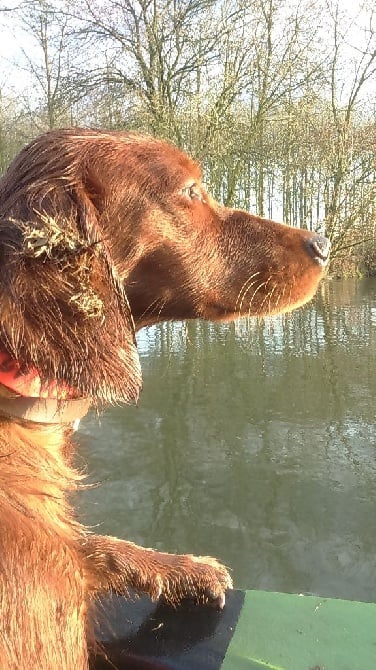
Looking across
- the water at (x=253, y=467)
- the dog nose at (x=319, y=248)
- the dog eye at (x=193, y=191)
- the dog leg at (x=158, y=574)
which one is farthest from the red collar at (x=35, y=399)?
the water at (x=253, y=467)

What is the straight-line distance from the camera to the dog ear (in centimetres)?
122

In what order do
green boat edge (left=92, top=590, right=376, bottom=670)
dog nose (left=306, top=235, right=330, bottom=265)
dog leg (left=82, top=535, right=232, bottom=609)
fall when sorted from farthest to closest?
A: 1. dog nose (left=306, top=235, right=330, bottom=265)
2. dog leg (left=82, top=535, right=232, bottom=609)
3. green boat edge (left=92, top=590, right=376, bottom=670)

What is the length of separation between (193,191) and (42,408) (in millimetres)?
924

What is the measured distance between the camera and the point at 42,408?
1396 mm

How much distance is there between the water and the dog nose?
3.30 ft

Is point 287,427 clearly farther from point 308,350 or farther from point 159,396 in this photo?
point 308,350

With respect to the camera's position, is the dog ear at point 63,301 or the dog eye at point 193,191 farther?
the dog eye at point 193,191

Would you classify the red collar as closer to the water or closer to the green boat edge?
the green boat edge

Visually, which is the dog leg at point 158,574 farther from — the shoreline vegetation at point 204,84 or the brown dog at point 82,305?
the shoreline vegetation at point 204,84

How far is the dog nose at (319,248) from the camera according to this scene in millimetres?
2126

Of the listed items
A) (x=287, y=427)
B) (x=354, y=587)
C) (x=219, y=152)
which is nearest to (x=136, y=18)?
(x=219, y=152)

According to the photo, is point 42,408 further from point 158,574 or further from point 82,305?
point 158,574

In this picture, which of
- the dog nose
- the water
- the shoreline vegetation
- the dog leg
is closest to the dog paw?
the dog leg

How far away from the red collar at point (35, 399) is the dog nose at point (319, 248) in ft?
3.51
